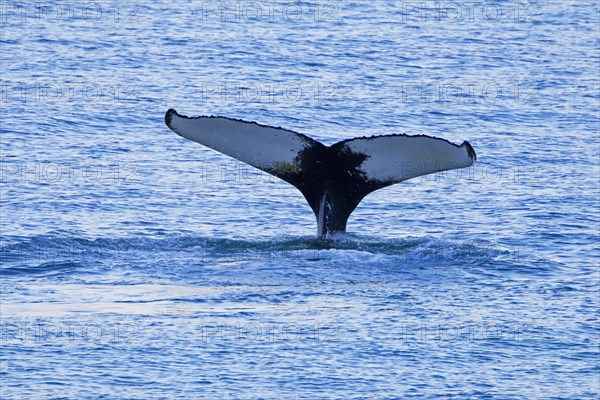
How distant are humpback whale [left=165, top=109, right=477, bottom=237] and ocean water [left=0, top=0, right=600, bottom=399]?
0.61 metres

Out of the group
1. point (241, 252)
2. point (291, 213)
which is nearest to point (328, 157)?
point (241, 252)

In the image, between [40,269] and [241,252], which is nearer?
[40,269]

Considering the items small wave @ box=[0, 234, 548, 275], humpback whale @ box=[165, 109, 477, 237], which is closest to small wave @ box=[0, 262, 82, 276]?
small wave @ box=[0, 234, 548, 275]

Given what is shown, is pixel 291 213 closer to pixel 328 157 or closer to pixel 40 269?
pixel 328 157

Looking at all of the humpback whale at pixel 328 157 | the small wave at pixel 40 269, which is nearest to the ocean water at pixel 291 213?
the small wave at pixel 40 269

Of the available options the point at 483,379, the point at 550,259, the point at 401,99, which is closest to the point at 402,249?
the point at 550,259

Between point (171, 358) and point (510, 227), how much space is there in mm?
6363

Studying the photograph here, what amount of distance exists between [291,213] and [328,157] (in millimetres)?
3604

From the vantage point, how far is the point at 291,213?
62.6 feet

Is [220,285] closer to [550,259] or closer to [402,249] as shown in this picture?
[402,249]

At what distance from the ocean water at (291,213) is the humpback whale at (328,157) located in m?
0.61

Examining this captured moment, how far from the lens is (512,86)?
27219mm

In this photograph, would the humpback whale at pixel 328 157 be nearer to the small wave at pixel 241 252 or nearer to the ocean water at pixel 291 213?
the small wave at pixel 241 252

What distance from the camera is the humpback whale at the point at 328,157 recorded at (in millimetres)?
14500
